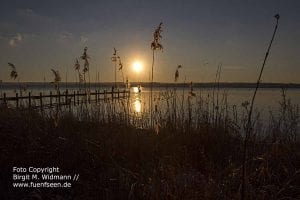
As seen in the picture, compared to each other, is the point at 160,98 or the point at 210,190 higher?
the point at 160,98

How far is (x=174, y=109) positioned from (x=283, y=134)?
2.47 m

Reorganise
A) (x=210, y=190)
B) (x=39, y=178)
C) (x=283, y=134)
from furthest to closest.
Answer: (x=283, y=134) → (x=39, y=178) → (x=210, y=190)

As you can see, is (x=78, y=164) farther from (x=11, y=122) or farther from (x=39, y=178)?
(x=11, y=122)

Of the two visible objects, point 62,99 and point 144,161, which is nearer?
point 144,161

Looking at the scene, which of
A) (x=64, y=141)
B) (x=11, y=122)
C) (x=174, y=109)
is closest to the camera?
(x=64, y=141)

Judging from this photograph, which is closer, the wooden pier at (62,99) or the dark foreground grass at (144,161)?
the dark foreground grass at (144,161)

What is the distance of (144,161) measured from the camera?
560 centimetres

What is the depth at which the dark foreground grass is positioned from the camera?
168 inches

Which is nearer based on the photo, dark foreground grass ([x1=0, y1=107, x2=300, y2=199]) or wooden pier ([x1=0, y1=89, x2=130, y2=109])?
dark foreground grass ([x1=0, y1=107, x2=300, y2=199])

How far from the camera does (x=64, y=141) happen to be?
19.5ft

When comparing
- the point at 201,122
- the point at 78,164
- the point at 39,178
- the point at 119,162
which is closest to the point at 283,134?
the point at 201,122

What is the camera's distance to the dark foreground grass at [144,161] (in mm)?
4270

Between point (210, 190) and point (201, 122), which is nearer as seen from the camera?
point (210, 190)

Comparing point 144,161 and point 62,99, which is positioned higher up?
point 62,99
